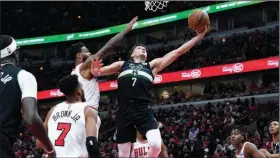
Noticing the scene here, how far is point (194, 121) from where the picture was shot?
2058 centimetres

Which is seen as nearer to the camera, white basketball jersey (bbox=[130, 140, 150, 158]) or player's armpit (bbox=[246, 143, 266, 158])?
white basketball jersey (bbox=[130, 140, 150, 158])

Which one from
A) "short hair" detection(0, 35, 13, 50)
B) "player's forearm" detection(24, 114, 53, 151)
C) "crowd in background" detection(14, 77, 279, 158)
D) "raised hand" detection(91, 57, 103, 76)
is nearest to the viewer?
"player's forearm" detection(24, 114, 53, 151)

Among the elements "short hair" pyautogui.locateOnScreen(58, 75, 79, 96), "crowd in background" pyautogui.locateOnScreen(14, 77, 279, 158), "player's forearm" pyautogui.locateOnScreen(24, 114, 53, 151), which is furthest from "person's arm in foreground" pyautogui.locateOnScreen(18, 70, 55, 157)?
"crowd in background" pyautogui.locateOnScreen(14, 77, 279, 158)

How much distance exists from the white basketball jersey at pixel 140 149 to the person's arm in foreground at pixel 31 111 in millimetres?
2817

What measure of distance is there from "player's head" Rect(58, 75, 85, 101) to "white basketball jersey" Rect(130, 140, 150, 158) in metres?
2.44

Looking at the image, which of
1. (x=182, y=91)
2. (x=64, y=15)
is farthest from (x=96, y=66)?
(x=64, y=15)

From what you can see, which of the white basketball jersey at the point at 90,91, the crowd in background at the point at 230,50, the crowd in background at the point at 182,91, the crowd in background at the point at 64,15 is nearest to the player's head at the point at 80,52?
the white basketball jersey at the point at 90,91

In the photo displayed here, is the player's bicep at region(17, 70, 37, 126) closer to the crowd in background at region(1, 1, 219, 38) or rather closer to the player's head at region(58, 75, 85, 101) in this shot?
the player's head at region(58, 75, 85, 101)

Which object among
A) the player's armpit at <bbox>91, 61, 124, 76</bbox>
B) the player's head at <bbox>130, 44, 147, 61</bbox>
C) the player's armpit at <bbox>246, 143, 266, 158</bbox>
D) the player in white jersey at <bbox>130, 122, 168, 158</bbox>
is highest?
the player's head at <bbox>130, 44, 147, 61</bbox>

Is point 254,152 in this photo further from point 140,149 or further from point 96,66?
point 96,66

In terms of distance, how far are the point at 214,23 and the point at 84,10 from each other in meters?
10.2

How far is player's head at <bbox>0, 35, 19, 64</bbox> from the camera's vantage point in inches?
172

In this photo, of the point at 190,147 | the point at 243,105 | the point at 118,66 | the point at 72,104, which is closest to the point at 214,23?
the point at 243,105

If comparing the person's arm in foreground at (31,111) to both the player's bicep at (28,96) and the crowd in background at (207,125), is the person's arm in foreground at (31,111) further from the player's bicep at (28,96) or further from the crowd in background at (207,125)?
the crowd in background at (207,125)
